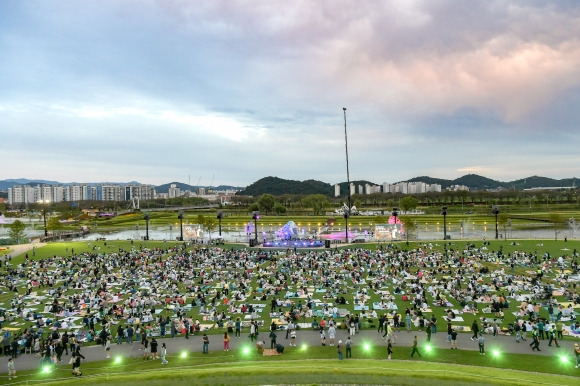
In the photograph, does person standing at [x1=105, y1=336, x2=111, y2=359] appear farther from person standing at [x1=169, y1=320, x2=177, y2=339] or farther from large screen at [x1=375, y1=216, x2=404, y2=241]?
large screen at [x1=375, y1=216, x2=404, y2=241]

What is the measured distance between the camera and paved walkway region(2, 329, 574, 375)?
21.3 m

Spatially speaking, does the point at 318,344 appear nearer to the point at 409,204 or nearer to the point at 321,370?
the point at 321,370

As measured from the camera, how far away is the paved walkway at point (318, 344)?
21300 mm

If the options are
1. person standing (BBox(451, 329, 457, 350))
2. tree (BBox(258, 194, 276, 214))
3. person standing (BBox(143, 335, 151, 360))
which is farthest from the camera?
tree (BBox(258, 194, 276, 214))

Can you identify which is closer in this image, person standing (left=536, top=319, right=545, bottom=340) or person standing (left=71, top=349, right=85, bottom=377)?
person standing (left=71, top=349, right=85, bottom=377)

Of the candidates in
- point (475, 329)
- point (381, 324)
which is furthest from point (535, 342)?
point (381, 324)

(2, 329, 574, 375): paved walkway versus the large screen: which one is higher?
the large screen

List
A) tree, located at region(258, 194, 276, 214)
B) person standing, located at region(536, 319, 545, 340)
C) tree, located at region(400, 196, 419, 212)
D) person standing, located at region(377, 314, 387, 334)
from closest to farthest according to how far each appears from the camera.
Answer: person standing, located at region(536, 319, 545, 340) → person standing, located at region(377, 314, 387, 334) → tree, located at region(400, 196, 419, 212) → tree, located at region(258, 194, 276, 214)

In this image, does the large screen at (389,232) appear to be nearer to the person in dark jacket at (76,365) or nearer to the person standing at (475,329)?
the person standing at (475,329)

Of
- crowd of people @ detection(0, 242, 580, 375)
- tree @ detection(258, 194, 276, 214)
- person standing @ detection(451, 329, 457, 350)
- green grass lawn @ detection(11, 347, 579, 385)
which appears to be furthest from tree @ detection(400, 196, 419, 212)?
green grass lawn @ detection(11, 347, 579, 385)

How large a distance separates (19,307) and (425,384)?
29.7 metres

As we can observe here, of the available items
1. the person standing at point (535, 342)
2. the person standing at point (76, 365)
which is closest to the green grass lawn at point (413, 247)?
the person standing at point (535, 342)

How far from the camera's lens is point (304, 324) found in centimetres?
2597

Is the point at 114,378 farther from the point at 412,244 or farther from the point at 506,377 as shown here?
the point at 412,244
